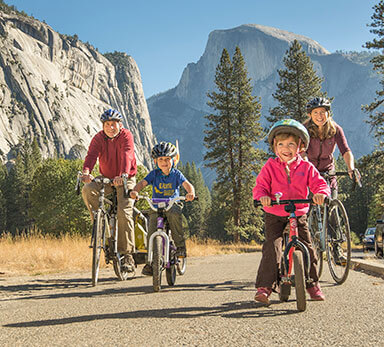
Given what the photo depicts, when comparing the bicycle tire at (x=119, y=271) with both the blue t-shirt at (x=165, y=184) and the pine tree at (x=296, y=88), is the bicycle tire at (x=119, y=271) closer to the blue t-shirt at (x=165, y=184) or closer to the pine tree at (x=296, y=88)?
the blue t-shirt at (x=165, y=184)

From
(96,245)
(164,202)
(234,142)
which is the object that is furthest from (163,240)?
(234,142)

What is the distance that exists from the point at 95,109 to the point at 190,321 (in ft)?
505

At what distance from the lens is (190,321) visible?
2.76 meters

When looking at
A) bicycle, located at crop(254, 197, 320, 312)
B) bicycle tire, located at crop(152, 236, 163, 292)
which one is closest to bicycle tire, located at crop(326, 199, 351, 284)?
bicycle, located at crop(254, 197, 320, 312)

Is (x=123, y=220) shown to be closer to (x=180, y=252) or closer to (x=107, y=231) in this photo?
(x=107, y=231)

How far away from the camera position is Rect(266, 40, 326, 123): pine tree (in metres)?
29.2

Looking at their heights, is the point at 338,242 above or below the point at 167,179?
below

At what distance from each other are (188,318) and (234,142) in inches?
1122

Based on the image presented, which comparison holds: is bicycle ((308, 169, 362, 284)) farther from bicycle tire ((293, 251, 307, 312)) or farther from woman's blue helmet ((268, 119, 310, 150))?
bicycle tire ((293, 251, 307, 312))

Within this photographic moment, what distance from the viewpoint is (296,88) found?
2967cm

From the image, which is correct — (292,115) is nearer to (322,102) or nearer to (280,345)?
(322,102)

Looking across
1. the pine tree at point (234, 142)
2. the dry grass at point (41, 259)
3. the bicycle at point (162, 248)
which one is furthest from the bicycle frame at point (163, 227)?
the pine tree at point (234, 142)

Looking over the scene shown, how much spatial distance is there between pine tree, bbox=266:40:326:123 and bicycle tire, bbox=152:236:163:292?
25.9m

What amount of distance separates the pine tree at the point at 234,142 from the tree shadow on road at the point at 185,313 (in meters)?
27.1
